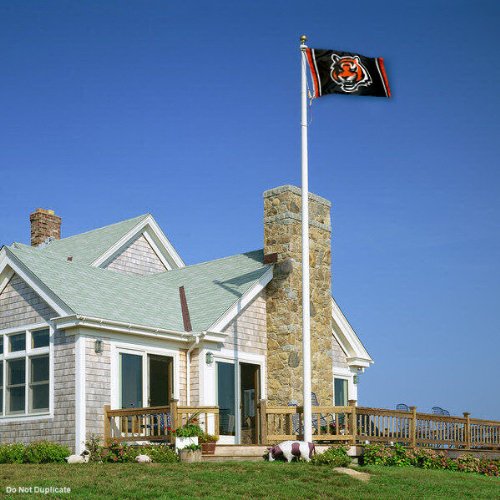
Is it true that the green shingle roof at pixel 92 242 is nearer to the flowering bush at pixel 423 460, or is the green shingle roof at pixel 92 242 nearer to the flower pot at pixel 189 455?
the flower pot at pixel 189 455

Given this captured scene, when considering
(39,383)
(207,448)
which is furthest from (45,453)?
(207,448)

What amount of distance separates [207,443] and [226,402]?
9.52 feet

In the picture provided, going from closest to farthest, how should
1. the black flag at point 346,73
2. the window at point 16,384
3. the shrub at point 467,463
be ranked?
the black flag at point 346,73
the shrub at point 467,463
the window at point 16,384

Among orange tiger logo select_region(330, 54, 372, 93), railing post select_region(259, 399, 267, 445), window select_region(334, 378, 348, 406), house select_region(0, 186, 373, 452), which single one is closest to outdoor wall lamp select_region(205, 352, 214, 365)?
house select_region(0, 186, 373, 452)

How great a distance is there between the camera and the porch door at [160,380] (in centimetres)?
2150

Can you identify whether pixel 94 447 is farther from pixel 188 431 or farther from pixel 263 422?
pixel 263 422

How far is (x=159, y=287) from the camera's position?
2450 cm

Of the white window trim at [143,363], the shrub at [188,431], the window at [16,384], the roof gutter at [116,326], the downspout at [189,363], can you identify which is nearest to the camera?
the shrub at [188,431]

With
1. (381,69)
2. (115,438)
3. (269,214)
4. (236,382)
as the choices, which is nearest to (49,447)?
(115,438)

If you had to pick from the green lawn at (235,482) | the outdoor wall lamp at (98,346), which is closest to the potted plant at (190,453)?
the green lawn at (235,482)

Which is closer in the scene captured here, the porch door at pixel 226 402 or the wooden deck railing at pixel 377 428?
the wooden deck railing at pixel 377 428

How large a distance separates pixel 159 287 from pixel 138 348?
12.6 ft

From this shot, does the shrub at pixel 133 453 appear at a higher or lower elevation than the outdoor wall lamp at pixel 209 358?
lower

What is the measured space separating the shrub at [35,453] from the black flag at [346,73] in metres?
9.36
